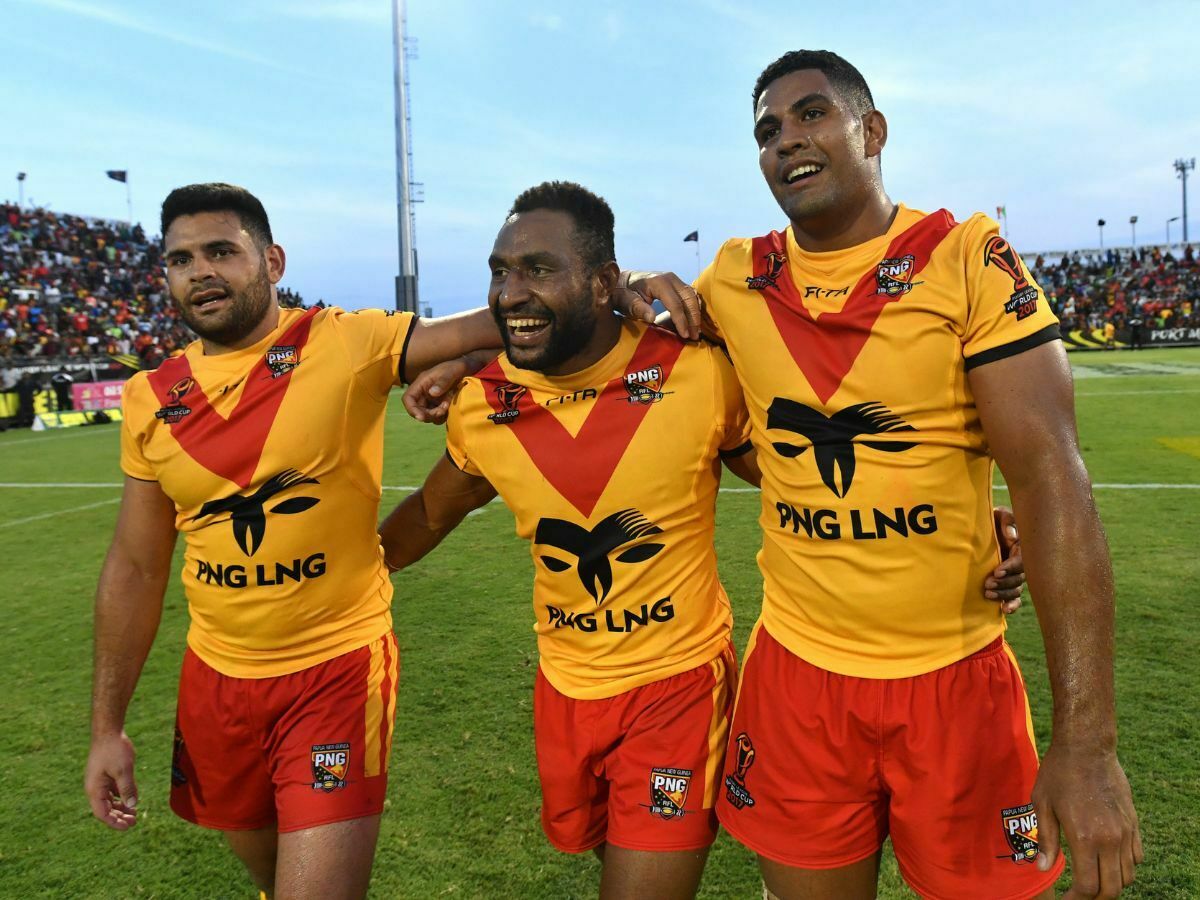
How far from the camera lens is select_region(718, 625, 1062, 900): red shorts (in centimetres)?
204

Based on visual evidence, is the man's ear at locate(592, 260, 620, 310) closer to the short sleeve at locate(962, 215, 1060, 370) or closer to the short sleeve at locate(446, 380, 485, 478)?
the short sleeve at locate(446, 380, 485, 478)

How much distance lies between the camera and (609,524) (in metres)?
2.49

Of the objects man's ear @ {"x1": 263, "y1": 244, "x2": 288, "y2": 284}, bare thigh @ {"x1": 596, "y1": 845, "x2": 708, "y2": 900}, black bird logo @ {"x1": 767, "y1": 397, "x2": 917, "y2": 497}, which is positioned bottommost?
bare thigh @ {"x1": 596, "y1": 845, "x2": 708, "y2": 900}

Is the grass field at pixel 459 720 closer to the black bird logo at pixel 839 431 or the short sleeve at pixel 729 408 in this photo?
the short sleeve at pixel 729 408

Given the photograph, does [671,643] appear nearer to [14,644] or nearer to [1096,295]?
[14,644]

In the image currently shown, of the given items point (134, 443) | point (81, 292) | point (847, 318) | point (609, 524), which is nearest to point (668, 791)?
point (609, 524)

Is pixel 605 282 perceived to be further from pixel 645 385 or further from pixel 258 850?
pixel 258 850

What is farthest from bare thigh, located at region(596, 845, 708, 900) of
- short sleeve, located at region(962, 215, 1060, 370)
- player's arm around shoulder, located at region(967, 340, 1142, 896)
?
short sleeve, located at region(962, 215, 1060, 370)

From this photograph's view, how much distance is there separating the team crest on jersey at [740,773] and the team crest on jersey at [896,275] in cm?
125

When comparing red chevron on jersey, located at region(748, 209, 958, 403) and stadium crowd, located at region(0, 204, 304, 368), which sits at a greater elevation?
stadium crowd, located at region(0, 204, 304, 368)

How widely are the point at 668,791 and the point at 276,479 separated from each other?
4.95 ft

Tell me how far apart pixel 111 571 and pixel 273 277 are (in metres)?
1.14

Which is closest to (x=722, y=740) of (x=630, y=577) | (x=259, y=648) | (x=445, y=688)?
(x=630, y=577)

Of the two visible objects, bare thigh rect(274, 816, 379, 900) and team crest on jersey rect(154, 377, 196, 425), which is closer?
bare thigh rect(274, 816, 379, 900)
